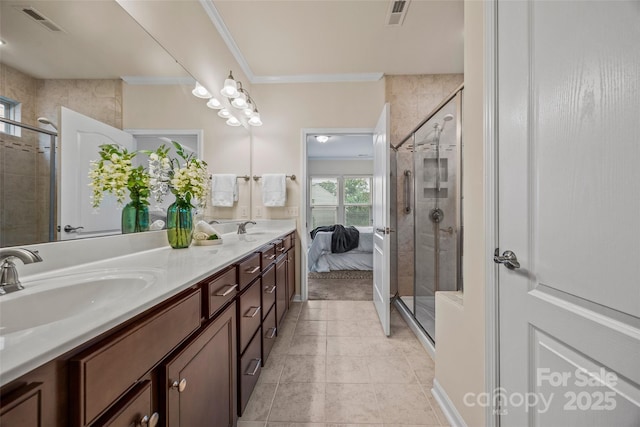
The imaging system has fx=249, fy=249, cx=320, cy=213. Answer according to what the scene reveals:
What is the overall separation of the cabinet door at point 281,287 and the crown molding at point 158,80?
1392 mm

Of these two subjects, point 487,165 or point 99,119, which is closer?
point 487,165

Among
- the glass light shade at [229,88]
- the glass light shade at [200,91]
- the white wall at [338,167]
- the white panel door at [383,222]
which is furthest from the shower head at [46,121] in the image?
the white wall at [338,167]

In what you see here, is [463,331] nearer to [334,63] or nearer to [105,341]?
[105,341]

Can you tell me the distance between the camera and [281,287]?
2.07 metres

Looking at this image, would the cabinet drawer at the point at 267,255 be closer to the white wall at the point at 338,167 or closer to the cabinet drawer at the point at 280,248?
the cabinet drawer at the point at 280,248

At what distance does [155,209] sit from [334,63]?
2.28 metres

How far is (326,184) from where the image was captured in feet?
21.9

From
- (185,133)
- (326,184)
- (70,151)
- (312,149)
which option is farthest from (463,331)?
(326,184)

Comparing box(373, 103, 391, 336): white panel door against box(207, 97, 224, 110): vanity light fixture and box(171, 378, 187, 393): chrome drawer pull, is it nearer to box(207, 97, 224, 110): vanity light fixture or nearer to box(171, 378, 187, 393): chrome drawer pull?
box(207, 97, 224, 110): vanity light fixture

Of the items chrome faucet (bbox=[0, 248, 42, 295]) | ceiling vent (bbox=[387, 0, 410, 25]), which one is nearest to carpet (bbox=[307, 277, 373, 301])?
chrome faucet (bbox=[0, 248, 42, 295])

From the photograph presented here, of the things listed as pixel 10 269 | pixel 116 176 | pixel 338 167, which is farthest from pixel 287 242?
pixel 338 167

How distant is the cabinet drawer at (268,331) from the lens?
1561 mm

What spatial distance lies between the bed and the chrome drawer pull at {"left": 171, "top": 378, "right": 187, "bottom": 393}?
3.27 m

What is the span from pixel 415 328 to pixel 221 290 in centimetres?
181
